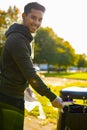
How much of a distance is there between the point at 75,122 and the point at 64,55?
83855mm

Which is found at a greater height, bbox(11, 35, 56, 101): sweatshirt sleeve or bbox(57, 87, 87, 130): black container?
bbox(11, 35, 56, 101): sweatshirt sleeve

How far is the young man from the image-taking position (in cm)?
353

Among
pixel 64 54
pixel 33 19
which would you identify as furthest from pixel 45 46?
pixel 33 19

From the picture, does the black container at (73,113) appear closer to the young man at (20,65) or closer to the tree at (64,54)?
the young man at (20,65)

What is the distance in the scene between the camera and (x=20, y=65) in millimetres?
3527

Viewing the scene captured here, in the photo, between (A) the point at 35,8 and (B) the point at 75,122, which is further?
(B) the point at 75,122

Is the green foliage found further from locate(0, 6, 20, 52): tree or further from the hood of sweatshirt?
the hood of sweatshirt

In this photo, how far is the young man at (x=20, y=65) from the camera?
3.53 metres

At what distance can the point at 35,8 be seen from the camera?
3.72 meters

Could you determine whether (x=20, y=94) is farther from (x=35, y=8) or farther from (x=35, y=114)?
(x=35, y=114)

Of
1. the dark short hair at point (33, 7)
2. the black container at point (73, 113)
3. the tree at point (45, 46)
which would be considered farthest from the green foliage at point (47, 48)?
the dark short hair at point (33, 7)

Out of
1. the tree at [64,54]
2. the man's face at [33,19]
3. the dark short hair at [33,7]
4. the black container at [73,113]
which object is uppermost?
the tree at [64,54]

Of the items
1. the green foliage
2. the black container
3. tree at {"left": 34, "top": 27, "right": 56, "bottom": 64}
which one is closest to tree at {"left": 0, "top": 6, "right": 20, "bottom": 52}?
the green foliage

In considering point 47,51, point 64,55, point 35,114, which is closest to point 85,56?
point 64,55
